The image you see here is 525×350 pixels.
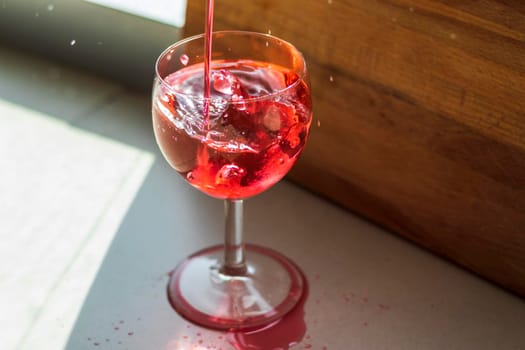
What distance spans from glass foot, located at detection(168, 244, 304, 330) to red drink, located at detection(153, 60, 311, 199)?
15 centimetres

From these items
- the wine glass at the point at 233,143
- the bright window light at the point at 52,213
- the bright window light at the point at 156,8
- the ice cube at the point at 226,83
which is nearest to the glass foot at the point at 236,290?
the wine glass at the point at 233,143

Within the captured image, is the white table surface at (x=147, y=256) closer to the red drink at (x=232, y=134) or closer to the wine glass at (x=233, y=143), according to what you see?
the wine glass at (x=233, y=143)

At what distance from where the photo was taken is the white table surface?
1.05m

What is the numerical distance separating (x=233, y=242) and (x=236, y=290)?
0.19 ft

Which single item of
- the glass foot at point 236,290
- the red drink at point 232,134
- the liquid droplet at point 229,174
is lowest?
the glass foot at point 236,290

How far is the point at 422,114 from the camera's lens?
111 cm

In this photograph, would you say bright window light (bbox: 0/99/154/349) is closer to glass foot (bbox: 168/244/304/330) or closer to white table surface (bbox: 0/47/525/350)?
white table surface (bbox: 0/47/525/350)

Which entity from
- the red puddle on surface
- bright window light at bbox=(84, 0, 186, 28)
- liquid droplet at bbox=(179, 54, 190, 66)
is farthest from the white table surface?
liquid droplet at bbox=(179, 54, 190, 66)

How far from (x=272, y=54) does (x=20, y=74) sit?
561 mm

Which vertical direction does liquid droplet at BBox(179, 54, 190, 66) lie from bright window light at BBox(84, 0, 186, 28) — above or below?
above

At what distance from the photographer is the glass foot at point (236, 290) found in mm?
1089

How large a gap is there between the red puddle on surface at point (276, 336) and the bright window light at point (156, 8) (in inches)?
19.9

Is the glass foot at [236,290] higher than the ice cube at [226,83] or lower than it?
lower

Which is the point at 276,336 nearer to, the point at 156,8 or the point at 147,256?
the point at 147,256
